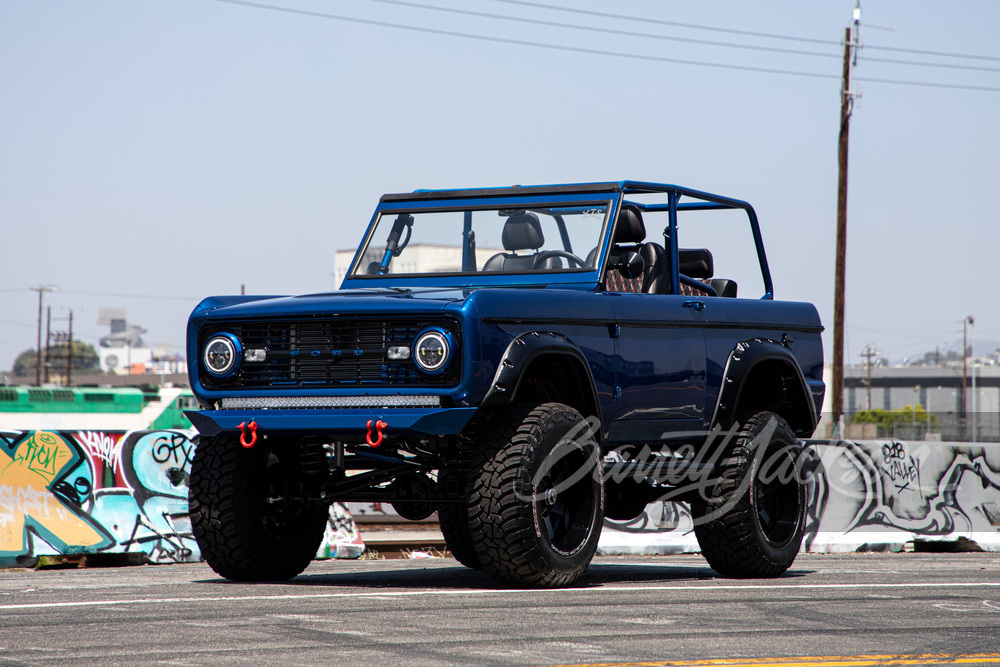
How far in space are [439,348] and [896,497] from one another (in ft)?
28.3

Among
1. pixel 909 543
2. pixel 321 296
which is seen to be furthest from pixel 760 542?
pixel 909 543

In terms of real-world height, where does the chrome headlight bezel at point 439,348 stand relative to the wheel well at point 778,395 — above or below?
above

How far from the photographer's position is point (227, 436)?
7672mm

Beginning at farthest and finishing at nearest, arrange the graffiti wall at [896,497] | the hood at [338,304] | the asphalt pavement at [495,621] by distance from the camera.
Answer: the graffiti wall at [896,497] → the hood at [338,304] → the asphalt pavement at [495,621]

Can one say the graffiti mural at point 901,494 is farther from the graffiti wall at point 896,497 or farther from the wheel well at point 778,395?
the wheel well at point 778,395

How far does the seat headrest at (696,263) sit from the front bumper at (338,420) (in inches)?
127

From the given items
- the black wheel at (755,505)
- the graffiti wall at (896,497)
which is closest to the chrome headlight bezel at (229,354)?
the black wheel at (755,505)

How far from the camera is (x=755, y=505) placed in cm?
877

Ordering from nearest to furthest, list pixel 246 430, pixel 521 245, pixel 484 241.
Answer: pixel 246 430, pixel 521 245, pixel 484 241

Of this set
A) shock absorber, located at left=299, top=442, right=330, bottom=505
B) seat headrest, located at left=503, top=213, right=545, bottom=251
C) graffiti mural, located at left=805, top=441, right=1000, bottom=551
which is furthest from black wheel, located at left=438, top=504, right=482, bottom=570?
graffiti mural, located at left=805, top=441, right=1000, bottom=551

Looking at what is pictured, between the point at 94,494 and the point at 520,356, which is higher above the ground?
the point at 520,356

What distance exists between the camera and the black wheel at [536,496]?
6.91 metres

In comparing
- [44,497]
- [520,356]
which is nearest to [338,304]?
[520,356]

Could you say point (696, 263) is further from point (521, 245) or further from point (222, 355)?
point (222, 355)
